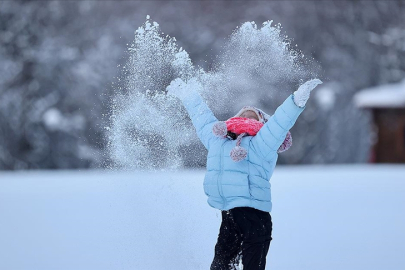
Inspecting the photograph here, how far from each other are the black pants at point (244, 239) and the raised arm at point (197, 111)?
49 cm

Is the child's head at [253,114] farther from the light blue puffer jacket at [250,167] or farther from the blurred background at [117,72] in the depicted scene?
the blurred background at [117,72]

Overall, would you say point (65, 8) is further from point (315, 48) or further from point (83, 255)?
point (83, 255)

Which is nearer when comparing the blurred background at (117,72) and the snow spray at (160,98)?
the snow spray at (160,98)

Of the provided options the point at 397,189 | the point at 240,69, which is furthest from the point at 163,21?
the point at 240,69

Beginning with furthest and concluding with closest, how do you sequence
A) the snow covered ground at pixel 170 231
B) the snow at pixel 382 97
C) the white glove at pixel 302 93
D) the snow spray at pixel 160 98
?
the snow at pixel 382 97 → the snow spray at pixel 160 98 → the snow covered ground at pixel 170 231 → the white glove at pixel 302 93

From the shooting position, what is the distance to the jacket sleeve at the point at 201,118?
378cm

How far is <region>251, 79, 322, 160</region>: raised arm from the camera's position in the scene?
11.0 feet

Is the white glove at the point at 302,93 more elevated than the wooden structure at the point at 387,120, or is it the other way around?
the wooden structure at the point at 387,120

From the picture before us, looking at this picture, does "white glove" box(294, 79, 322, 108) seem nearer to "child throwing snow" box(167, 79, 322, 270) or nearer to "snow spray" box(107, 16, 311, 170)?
"child throwing snow" box(167, 79, 322, 270)

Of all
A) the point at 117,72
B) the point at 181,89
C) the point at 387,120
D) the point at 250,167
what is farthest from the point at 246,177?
the point at 387,120

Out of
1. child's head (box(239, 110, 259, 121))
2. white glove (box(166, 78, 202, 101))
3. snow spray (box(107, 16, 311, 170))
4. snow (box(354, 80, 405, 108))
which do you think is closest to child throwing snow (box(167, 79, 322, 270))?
child's head (box(239, 110, 259, 121))

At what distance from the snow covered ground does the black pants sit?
2.12ft

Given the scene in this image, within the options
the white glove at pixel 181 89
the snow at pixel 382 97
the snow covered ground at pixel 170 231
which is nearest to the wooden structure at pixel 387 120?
the snow at pixel 382 97

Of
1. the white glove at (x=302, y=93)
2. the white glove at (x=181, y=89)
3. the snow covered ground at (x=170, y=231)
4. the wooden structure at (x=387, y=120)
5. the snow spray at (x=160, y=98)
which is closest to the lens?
the white glove at (x=302, y=93)
